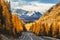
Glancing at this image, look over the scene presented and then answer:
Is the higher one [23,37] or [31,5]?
[31,5]

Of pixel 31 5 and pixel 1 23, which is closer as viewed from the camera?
pixel 1 23

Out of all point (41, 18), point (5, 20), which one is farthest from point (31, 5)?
point (5, 20)

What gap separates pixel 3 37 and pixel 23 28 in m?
1.00

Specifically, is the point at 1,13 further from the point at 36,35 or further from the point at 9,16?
the point at 36,35

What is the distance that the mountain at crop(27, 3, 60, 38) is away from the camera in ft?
37.7

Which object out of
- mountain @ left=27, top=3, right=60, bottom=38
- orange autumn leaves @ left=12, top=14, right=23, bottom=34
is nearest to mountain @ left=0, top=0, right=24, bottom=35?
orange autumn leaves @ left=12, top=14, right=23, bottom=34

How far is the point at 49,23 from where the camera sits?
453 inches

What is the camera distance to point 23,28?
11477 millimetres

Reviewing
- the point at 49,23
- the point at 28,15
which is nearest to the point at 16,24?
the point at 28,15

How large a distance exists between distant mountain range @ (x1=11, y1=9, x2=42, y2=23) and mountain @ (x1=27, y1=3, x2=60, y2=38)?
17 centimetres

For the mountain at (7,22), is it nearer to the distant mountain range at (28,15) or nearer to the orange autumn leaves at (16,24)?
the orange autumn leaves at (16,24)

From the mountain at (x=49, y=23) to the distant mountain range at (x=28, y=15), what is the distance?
17 cm

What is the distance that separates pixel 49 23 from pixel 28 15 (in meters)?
0.93

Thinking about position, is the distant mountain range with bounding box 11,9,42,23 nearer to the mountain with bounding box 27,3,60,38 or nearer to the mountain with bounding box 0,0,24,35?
the mountain with bounding box 27,3,60,38
